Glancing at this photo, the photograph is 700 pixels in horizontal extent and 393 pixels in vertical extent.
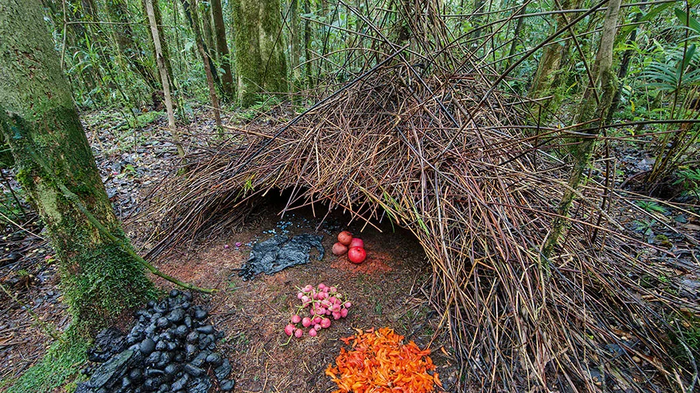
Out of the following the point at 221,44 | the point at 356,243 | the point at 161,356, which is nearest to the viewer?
the point at 161,356

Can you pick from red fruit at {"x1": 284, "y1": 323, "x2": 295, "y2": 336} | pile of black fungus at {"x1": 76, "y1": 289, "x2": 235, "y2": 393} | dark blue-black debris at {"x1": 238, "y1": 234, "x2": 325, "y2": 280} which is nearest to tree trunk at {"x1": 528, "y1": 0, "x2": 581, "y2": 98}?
dark blue-black debris at {"x1": 238, "y1": 234, "x2": 325, "y2": 280}

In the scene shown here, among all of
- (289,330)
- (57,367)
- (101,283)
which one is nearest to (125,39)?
(101,283)

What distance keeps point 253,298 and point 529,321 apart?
179 cm

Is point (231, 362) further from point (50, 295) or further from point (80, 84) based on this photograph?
point (80, 84)

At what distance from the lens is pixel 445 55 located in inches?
105

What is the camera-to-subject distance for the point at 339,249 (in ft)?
8.14

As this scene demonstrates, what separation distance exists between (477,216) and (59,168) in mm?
2393

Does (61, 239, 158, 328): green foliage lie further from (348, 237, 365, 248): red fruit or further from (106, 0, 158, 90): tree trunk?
(106, 0, 158, 90): tree trunk

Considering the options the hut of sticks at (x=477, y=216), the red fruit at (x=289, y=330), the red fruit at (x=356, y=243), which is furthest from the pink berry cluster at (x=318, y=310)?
the hut of sticks at (x=477, y=216)

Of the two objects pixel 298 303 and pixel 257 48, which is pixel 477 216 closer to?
pixel 298 303

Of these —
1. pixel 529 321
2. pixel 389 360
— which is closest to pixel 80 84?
pixel 389 360

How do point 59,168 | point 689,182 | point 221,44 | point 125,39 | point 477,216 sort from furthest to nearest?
point 221,44
point 125,39
point 689,182
point 477,216
point 59,168

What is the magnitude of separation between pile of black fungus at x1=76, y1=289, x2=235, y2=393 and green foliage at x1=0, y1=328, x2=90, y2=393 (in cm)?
9

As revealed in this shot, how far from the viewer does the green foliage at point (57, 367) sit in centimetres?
160
